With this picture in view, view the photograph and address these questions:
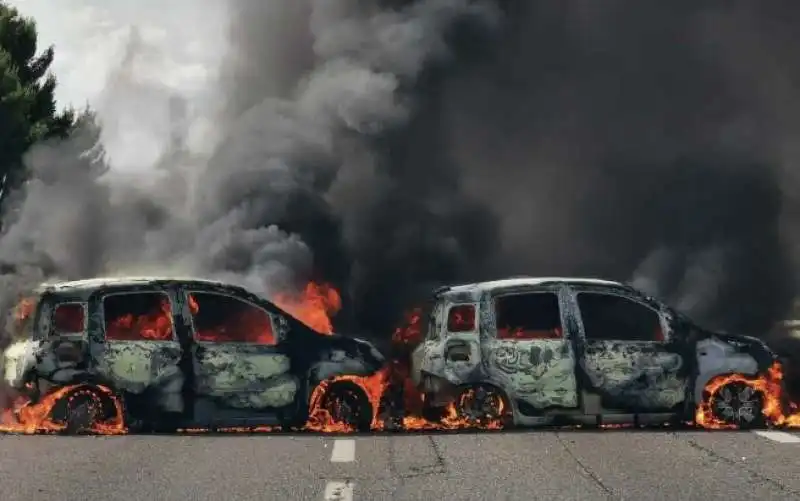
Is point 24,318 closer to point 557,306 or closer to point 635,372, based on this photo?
point 557,306

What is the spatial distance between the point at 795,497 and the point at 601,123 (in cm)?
3370

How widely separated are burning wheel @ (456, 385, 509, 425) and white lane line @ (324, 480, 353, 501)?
3929 millimetres

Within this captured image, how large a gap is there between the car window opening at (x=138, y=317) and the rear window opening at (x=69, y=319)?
23 cm

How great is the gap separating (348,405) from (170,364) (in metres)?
1.80

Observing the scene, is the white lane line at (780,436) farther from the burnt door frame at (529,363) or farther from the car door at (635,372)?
the burnt door frame at (529,363)

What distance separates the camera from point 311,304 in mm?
19625

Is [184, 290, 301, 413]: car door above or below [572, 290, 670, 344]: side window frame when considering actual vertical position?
below

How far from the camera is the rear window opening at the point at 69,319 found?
40.4 ft

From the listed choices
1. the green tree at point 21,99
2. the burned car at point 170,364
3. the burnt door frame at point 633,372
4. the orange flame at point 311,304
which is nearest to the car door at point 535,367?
the burnt door frame at point 633,372

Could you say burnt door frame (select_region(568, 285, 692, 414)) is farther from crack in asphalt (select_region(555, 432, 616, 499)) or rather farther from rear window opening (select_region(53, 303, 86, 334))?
rear window opening (select_region(53, 303, 86, 334))

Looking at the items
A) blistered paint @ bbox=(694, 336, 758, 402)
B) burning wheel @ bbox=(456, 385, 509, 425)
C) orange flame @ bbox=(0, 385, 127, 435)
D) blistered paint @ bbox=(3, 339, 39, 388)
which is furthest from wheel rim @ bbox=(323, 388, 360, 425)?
blistered paint @ bbox=(694, 336, 758, 402)

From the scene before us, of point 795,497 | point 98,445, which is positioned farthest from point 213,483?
point 795,497

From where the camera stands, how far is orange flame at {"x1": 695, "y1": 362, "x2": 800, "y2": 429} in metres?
12.4

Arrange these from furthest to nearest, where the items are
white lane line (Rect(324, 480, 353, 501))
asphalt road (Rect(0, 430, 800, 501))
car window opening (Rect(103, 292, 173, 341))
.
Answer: car window opening (Rect(103, 292, 173, 341)) < asphalt road (Rect(0, 430, 800, 501)) < white lane line (Rect(324, 480, 353, 501))
